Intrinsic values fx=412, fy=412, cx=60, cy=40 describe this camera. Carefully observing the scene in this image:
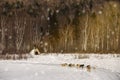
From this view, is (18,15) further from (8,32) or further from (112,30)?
(112,30)

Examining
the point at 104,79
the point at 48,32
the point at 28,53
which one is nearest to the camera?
the point at 104,79

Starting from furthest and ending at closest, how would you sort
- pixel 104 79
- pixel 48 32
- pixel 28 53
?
pixel 48 32 → pixel 28 53 → pixel 104 79

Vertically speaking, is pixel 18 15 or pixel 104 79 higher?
pixel 18 15

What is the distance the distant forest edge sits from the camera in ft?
151

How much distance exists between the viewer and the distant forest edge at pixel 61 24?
45938 mm

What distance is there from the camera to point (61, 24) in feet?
154

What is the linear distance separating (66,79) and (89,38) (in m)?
28.9

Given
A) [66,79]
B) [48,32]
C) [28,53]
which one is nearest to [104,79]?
[66,79]

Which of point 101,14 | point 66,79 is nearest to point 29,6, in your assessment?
point 101,14

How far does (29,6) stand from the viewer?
153ft

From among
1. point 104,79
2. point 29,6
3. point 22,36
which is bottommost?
point 104,79

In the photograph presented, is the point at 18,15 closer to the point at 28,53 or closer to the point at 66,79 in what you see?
the point at 28,53

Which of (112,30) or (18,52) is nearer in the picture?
(18,52)

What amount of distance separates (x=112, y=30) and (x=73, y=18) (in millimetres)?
4678
